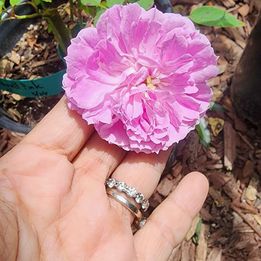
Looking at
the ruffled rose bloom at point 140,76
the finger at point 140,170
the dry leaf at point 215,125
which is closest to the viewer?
the ruffled rose bloom at point 140,76

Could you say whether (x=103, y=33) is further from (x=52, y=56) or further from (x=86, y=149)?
(x=52, y=56)

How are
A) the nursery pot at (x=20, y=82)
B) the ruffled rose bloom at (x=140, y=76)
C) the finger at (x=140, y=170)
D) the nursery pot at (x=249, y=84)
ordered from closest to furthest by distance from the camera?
the ruffled rose bloom at (x=140, y=76) < the finger at (x=140, y=170) < the nursery pot at (x=20, y=82) < the nursery pot at (x=249, y=84)

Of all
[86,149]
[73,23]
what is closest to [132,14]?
[86,149]

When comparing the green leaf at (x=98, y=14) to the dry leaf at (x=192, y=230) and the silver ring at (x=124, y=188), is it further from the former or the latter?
the dry leaf at (x=192, y=230)

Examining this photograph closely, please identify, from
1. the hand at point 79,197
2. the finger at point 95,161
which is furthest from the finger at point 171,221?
the finger at point 95,161

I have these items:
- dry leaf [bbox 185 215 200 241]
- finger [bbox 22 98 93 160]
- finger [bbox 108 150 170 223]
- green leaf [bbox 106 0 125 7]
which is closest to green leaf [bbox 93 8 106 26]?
green leaf [bbox 106 0 125 7]

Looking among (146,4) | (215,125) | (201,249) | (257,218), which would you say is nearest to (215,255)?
(201,249)

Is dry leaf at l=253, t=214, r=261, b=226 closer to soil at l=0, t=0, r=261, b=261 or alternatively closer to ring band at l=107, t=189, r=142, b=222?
soil at l=0, t=0, r=261, b=261

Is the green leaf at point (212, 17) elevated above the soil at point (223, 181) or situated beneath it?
elevated above
